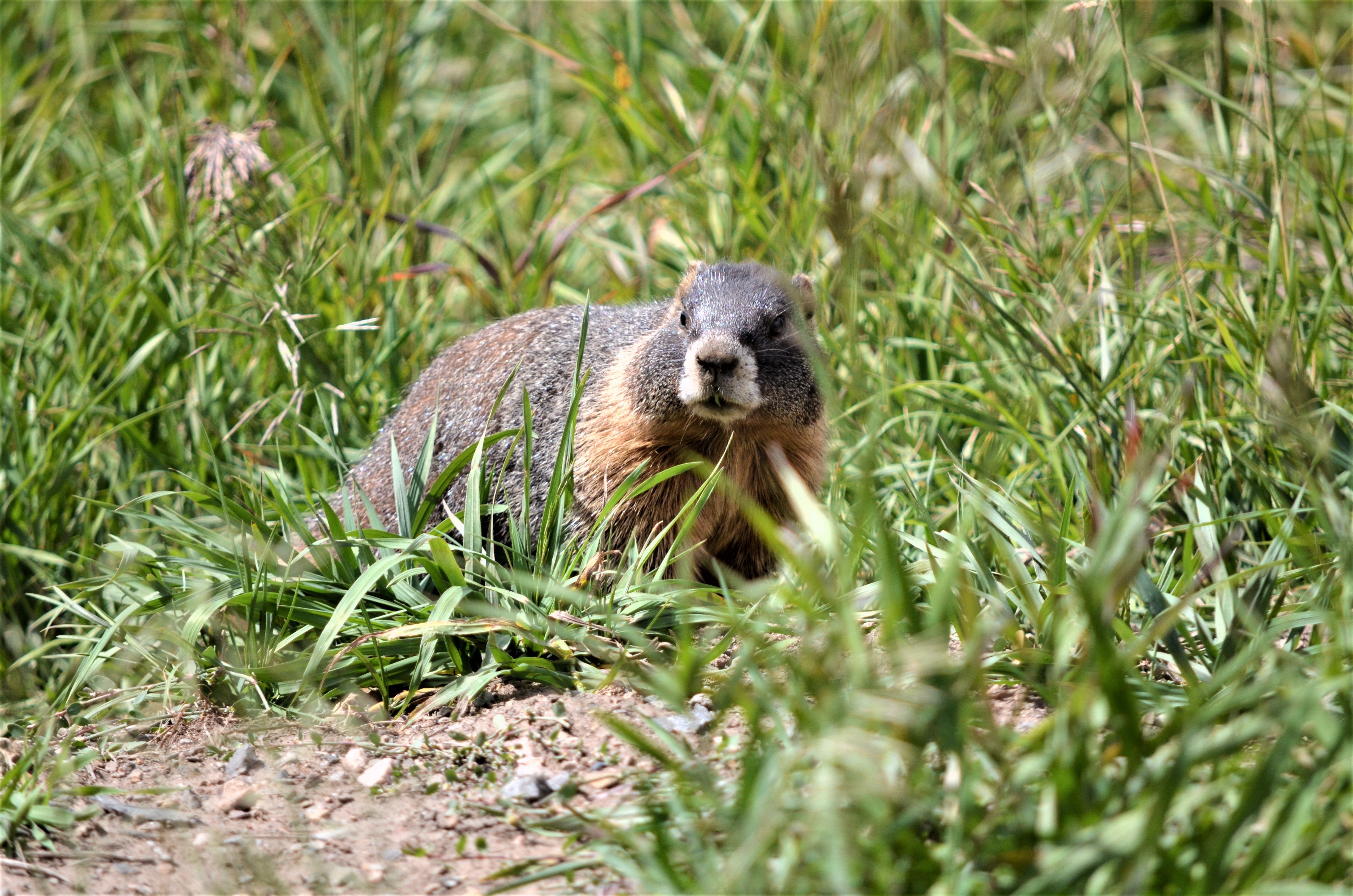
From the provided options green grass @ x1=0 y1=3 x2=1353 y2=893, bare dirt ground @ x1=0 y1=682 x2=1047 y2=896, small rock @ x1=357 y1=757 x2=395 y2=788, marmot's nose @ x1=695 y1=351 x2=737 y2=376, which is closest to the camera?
green grass @ x1=0 y1=3 x2=1353 y2=893

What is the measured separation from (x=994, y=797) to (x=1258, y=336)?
2.25 m

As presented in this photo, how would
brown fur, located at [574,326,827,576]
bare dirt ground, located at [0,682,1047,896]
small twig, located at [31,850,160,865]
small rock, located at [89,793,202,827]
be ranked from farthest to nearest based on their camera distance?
brown fur, located at [574,326,827,576] → small rock, located at [89,793,202,827] → small twig, located at [31,850,160,865] → bare dirt ground, located at [0,682,1047,896]

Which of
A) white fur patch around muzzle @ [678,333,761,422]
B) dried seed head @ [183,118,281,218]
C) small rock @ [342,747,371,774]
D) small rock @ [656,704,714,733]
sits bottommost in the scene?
small rock @ [342,747,371,774]

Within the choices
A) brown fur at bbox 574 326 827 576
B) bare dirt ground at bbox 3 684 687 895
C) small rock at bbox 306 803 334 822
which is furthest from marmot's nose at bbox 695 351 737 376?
small rock at bbox 306 803 334 822

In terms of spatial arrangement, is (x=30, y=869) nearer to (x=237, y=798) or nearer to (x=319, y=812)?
(x=237, y=798)

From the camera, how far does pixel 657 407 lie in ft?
13.1

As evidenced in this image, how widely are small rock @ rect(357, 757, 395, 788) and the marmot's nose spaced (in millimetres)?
1490

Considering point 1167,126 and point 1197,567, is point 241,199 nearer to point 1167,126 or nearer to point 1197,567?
point 1197,567

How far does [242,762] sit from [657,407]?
168cm

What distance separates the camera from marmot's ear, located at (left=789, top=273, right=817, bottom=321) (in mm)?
4320

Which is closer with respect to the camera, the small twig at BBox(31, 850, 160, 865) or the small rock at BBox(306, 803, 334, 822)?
the small twig at BBox(31, 850, 160, 865)

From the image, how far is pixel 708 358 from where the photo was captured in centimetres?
371

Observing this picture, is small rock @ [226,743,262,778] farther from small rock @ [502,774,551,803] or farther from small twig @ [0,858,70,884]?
small rock @ [502,774,551,803]

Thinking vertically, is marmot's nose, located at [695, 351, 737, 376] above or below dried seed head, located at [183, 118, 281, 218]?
below
